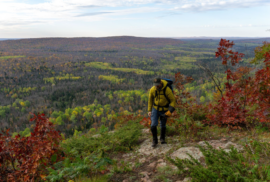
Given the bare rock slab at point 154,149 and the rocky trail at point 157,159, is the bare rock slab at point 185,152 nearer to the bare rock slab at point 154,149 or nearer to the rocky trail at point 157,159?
the rocky trail at point 157,159

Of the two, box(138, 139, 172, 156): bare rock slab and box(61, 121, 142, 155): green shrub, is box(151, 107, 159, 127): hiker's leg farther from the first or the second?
box(61, 121, 142, 155): green shrub

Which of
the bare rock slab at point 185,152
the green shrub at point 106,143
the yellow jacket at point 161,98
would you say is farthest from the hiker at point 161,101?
the green shrub at point 106,143

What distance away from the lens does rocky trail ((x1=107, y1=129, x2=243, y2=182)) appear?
14.8ft

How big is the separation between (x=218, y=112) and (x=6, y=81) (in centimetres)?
18324

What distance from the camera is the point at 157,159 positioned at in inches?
218

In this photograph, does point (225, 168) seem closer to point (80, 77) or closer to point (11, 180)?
point (11, 180)

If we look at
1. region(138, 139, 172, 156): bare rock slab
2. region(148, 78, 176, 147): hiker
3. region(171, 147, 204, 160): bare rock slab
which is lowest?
region(138, 139, 172, 156): bare rock slab

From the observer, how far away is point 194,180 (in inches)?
140

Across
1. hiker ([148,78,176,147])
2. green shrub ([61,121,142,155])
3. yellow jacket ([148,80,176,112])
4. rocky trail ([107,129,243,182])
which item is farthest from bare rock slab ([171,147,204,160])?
green shrub ([61,121,142,155])

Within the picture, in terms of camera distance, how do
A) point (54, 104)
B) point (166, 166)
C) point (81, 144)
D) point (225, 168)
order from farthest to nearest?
1. point (54, 104)
2. point (81, 144)
3. point (166, 166)
4. point (225, 168)

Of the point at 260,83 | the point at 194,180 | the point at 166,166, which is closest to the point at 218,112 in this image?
the point at 260,83

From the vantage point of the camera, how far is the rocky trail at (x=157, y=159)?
4505 mm

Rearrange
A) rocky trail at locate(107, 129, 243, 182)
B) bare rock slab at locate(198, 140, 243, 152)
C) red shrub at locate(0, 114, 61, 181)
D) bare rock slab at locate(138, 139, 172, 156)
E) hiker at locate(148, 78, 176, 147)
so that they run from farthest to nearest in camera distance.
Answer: bare rock slab at locate(138, 139, 172, 156)
hiker at locate(148, 78, 176, 147)
bare rock slab at locate(198, 140, 243, 152)
red shrub at locate(0, 114, 61, 181)
rocky trail at locate(107, 129, 243, 182)

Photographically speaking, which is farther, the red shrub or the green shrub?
the green shrub
